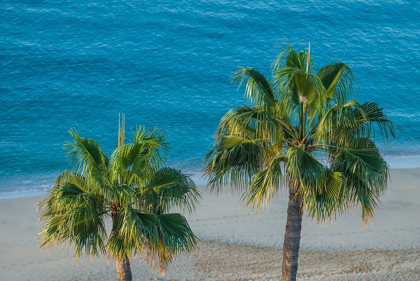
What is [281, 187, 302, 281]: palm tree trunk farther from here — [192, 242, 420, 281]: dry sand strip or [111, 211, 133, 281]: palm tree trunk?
[111, 211, 133, 281]: palm tree trunk

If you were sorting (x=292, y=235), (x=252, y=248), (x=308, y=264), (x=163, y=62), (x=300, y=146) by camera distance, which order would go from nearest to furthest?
(x=300, y=146) → (x=292, y=235) → (x=308, y=264) → (x=252, y=248) → (x=163, y=62)

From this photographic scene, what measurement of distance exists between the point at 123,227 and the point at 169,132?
1834cm

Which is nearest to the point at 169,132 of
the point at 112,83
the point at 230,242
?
the point at 112,83

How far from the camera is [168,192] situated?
14000 mm

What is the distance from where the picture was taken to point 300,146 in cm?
1464

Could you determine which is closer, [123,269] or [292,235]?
[123,269]

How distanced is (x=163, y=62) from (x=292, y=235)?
74.6 feet

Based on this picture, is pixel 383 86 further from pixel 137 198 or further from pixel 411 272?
pixel 137 198

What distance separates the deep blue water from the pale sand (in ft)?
19.8

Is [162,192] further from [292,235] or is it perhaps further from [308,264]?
[308,264]

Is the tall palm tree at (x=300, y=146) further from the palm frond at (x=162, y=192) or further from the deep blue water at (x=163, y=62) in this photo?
the deep blue water at (x=163, y=62)

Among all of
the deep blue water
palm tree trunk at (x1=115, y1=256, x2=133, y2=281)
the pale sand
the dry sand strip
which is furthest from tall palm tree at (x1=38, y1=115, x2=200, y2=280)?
the deep blue water

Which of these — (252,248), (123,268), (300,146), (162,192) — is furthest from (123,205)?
(252,248)

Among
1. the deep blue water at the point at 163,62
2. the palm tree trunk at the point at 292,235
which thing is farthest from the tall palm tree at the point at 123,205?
the deep blue water at the point at 163,62
